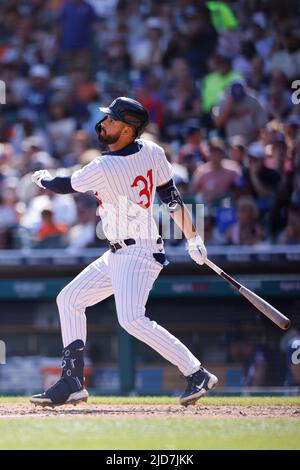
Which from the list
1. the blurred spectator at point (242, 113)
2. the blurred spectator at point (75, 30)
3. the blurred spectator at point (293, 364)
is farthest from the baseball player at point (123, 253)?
the blurred spectator at point (75, 30)

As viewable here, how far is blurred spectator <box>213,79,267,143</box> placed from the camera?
35.3 feet

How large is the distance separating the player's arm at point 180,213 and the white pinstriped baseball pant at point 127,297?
0.30 m

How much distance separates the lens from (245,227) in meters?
9.26

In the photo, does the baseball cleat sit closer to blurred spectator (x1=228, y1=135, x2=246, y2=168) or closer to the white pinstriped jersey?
the white pinstriped jersey

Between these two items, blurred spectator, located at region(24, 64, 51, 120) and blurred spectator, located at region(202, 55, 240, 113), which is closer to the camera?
blurred spectator, located at region(202, 55, 240, 113)

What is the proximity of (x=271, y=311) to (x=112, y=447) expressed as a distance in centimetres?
→ 190

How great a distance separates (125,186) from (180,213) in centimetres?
47

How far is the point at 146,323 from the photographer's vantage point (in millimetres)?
5836

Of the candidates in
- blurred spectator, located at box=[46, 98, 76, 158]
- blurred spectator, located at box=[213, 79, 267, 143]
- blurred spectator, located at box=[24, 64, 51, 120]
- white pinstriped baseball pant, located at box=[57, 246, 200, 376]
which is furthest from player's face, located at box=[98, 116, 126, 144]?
blurred spectator, located at box=[24, 64, 51, 120]

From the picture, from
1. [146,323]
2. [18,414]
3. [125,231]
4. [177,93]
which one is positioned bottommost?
[18,414]

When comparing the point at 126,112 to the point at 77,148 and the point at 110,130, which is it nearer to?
the point at 110,130

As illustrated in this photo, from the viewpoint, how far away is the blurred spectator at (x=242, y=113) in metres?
10.8

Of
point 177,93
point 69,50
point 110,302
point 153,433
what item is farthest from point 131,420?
point 69,50

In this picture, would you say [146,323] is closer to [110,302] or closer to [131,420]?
[131,420]
